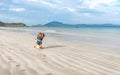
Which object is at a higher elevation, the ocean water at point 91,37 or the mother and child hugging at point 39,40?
the mother and child hugging at point 39,40

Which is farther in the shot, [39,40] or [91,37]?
[91,37]

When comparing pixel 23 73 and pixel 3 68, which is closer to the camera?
pixel 23 73

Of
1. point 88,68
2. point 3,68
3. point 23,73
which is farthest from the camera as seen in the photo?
point 88,68

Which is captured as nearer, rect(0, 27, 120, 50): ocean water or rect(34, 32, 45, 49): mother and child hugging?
rect(34, 32, 45, 49): mother and child hugging

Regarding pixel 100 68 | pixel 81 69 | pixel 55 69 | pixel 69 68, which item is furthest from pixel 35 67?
pixel 100 68

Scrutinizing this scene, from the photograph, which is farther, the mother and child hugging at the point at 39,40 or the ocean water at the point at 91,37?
the ocean water at the point at 91,37

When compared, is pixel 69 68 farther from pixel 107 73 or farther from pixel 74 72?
pixel 107 73

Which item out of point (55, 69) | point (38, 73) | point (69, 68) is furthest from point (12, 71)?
point (69, 68)

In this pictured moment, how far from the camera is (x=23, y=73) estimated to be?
5.05 meters

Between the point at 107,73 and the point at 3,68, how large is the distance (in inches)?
119

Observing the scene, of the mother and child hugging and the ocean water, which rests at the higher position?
the mother and child hugging

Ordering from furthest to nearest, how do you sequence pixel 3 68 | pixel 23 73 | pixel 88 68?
1. pixel 88 68
2. pixel 3 68
3. pixel 23 73

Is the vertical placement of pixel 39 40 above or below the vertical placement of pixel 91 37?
above

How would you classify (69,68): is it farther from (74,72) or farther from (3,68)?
(3,68)
